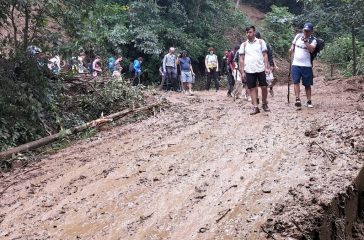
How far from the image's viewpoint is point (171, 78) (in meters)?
15.4

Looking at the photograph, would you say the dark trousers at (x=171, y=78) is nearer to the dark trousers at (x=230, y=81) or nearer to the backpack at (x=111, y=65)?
the backpack at (x=111, y=65)

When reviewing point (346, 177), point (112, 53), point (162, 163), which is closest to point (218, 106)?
point (162, 163)

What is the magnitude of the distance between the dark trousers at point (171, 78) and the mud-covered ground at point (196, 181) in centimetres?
662

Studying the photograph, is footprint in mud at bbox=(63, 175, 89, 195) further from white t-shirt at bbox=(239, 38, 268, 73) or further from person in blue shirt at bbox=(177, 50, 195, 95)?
person in blue shirt at bbox=(177, 50, 195, 95)

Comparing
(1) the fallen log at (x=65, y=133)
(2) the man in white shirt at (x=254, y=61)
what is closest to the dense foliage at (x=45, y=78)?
(1) the fallen log at (x=65, y=133)

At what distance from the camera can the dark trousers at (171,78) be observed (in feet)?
49.5

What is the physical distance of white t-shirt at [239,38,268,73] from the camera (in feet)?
27.3

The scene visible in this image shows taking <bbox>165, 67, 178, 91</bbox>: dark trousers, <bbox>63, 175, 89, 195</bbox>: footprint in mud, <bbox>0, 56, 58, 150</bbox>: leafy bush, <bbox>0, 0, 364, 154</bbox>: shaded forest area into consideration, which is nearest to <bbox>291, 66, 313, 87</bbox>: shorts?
<bbox>0, 0, 364, 154</bbox>: shaded forest area

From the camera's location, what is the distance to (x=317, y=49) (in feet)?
26.9

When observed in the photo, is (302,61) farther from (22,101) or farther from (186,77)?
(186,77)

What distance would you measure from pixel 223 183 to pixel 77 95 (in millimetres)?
6501

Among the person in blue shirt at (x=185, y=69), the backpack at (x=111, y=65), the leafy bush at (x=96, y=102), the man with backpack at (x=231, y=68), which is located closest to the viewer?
the leafy bush at (x=96, y=102)

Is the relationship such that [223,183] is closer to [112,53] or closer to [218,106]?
[218,106]

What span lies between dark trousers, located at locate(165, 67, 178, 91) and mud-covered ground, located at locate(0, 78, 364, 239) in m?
6.62
